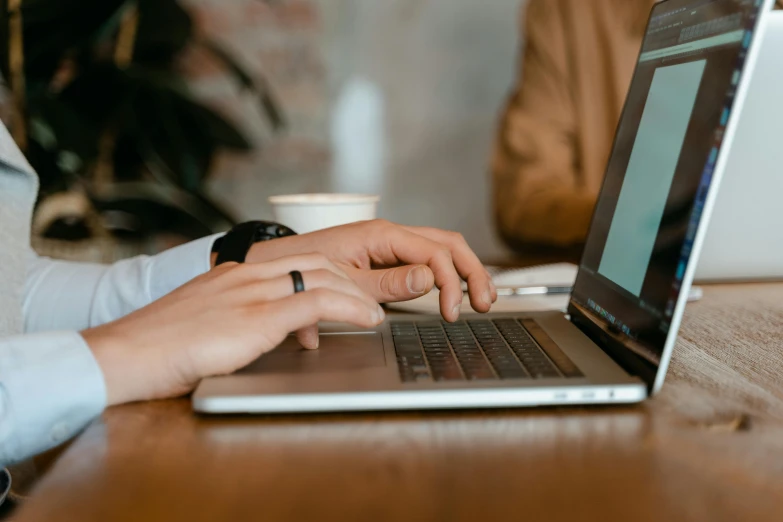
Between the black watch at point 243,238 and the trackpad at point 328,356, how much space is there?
7.1 inches

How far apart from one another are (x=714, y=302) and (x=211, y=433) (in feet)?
2.08

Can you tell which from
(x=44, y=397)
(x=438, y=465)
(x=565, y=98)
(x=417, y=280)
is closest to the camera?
(x=438, y=465)

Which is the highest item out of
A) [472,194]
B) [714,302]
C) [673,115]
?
[673,115]

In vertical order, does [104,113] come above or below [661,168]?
below

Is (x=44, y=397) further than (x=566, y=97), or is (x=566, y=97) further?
(x=566, y=97)

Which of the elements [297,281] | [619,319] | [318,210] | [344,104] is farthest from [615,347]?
[344,104]

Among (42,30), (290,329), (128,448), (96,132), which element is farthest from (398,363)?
(42,30)

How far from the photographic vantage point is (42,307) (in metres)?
0.81

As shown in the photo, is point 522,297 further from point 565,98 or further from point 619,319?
point 565,98

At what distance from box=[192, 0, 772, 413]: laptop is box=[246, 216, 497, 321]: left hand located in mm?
30

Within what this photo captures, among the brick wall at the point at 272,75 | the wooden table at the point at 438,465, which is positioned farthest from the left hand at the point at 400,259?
the brick wall at the point at 272,75

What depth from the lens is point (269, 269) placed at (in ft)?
1.87

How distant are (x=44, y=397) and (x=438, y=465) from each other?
10.7 inches

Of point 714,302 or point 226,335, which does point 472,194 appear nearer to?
point 714,302
